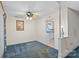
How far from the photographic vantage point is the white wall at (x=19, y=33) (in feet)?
21.3

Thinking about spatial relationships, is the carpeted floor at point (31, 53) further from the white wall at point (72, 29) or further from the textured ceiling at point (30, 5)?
the textured ceiling at point (30, 5)

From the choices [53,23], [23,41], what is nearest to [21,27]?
[23,41]

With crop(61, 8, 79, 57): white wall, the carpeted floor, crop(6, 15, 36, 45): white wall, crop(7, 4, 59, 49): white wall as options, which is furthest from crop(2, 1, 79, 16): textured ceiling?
crop(6, 15, 36, 45): white wall

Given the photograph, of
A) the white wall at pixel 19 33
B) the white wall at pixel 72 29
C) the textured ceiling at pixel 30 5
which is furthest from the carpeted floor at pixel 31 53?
the textured ceiling at pixel 30 5

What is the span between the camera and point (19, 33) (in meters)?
7.25

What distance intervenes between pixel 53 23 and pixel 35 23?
3404 millimetres

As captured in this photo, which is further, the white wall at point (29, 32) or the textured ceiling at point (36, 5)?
the white wall at point (29, 32)

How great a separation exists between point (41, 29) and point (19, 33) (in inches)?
74.1

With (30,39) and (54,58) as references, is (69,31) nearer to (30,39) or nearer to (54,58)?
(54,58)

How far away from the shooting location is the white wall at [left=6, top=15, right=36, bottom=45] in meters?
6.48

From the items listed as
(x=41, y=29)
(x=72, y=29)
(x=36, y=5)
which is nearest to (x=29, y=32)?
(x=41, y=29)

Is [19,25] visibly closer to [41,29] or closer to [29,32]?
[29,32]

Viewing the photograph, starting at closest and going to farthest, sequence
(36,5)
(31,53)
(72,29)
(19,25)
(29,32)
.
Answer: (36,5)
(31,53)
(72,29)
(19,25)
(29,32)

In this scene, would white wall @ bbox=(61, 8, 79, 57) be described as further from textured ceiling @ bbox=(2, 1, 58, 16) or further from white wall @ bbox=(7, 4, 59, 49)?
textured ceiling @ bbox=(2, 1, 58, 16)
